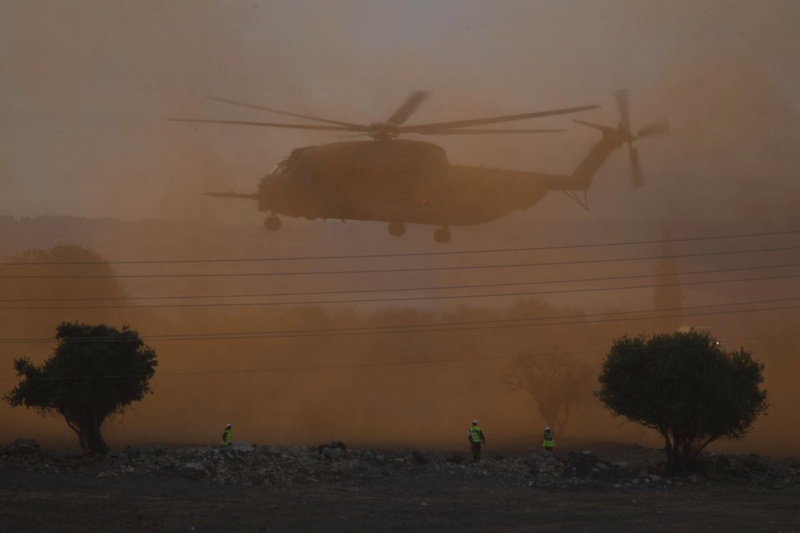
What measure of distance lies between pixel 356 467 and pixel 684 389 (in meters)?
13.5

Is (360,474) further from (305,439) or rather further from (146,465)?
(305,439)

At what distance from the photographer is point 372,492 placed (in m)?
34.0

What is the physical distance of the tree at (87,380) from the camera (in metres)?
43.0

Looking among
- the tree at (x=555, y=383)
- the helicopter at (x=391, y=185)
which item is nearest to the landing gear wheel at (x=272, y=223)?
the helicopter at (x=391, y=185)

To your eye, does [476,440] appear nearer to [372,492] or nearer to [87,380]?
[372,492]

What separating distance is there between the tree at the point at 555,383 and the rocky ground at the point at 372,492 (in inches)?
1512

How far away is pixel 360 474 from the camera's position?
37.8 m

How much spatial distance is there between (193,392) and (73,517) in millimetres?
69417

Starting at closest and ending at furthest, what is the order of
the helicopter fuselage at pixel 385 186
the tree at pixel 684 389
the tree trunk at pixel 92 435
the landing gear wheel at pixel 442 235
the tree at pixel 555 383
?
the tree at pixel 684 389, the tree trunk at pixel 92 435, the helicopter fuselage at pixel 385 186, the landing gear wheel at pixel 442 235, the tree at pixel 555 383

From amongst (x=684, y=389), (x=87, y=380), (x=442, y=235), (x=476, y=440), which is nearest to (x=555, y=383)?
(x=442, y=235)

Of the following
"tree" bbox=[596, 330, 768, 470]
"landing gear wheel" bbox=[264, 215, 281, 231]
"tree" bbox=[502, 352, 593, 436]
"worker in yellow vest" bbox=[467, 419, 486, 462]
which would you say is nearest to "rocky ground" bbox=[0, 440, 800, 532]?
"worker in yellow vest" bbox=[467, 419, 486, 462]

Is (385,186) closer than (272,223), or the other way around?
(272,223)

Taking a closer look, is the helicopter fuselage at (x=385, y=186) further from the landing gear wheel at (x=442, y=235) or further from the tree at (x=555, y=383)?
the tree at (x=555, y=383)

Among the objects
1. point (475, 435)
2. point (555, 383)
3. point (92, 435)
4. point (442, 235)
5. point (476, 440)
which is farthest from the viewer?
point (555, 383)
